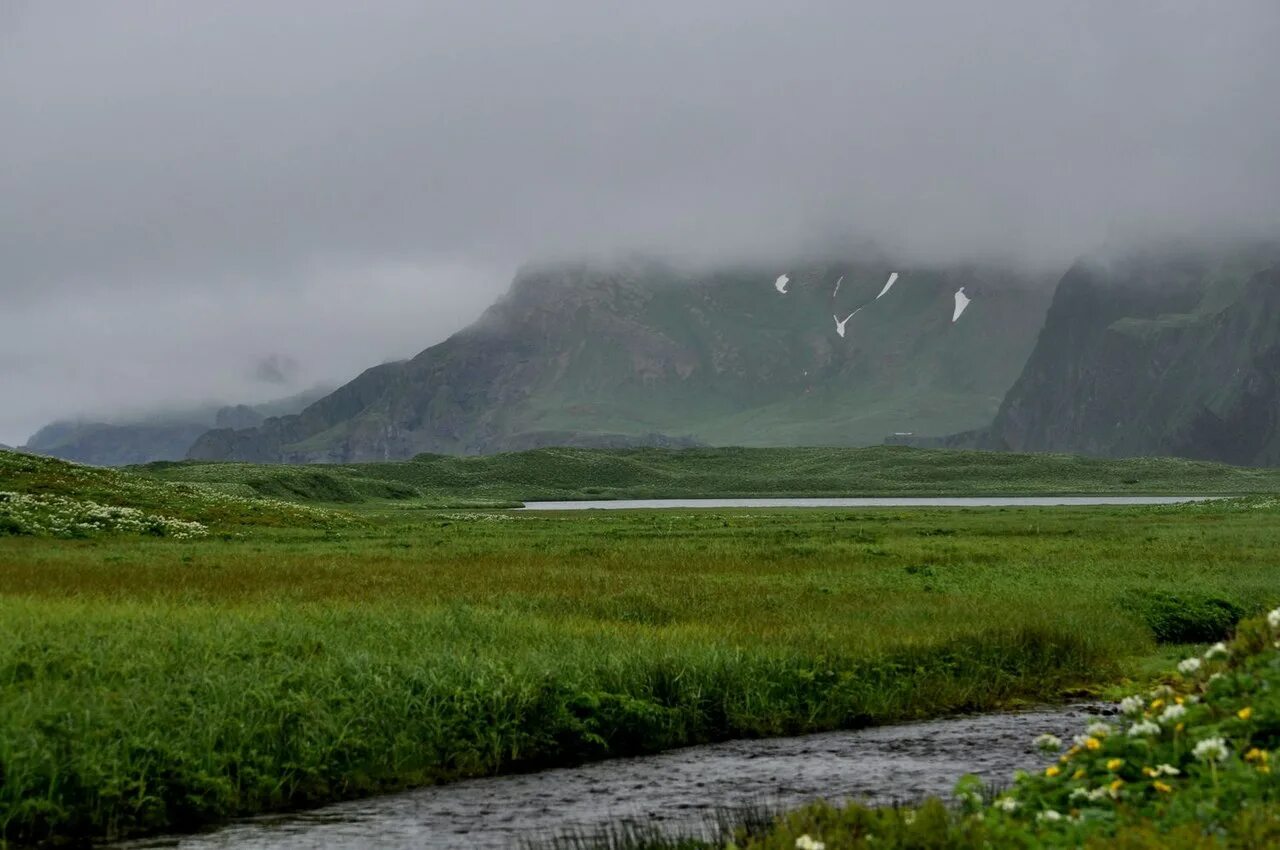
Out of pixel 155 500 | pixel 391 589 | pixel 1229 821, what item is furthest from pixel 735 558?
pixel 155 500

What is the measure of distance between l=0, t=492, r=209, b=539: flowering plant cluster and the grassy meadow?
936 cm

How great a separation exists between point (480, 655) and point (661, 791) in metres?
6.49

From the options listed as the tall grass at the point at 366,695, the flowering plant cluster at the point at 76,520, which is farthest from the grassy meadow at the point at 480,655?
the flowering plant cluster at the point at 76,520

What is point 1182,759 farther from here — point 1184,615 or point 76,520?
point 76,520

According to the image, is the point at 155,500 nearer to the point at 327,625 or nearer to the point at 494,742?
the point at 327,625

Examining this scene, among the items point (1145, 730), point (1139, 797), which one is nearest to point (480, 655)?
point (1145, 730)

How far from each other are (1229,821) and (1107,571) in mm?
36616

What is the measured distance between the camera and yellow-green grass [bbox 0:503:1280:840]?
682 inches

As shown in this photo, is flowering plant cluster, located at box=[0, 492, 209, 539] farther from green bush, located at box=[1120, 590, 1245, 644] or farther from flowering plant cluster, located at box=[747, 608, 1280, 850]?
flowering plant cluster, located at box=[747, 608, 1280, 850]

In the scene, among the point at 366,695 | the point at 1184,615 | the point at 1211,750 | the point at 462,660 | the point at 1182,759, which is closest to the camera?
the point at 1211,750

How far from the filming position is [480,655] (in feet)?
76.3

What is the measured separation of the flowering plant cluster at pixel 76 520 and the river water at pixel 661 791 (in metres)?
49.4

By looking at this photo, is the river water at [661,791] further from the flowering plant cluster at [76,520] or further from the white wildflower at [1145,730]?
the flowering plant cluster at [76,520]

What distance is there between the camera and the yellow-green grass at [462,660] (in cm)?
1731
